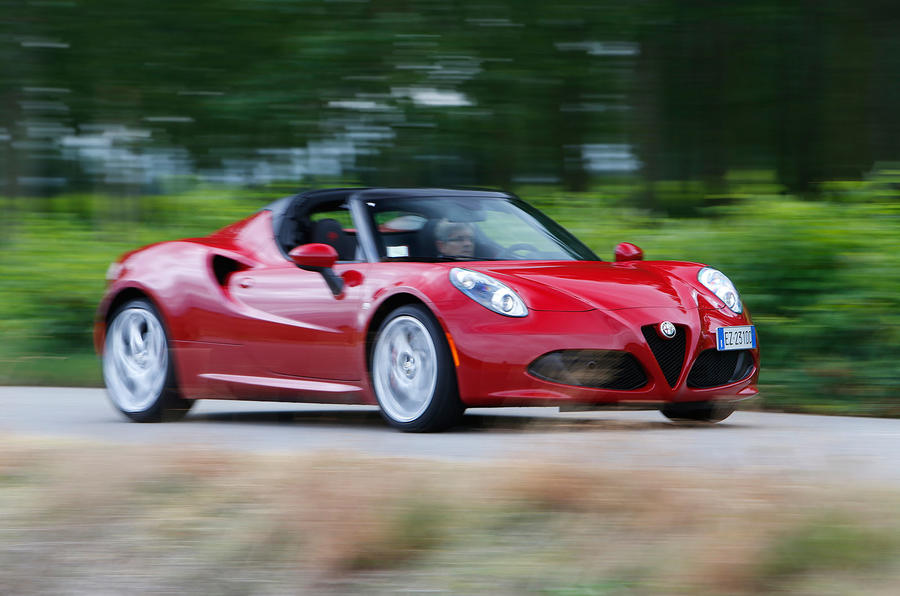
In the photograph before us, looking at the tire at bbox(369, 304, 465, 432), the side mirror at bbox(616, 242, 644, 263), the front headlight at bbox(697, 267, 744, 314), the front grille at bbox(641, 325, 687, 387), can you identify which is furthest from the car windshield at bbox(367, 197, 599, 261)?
the front grille at bbox(641, 325, 687, 387)

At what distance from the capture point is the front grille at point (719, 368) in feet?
21.9

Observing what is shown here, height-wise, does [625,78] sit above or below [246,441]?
above

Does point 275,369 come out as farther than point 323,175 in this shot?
No

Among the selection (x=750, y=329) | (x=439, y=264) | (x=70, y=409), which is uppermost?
(x=439, y=264)

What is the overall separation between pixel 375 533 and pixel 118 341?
4.92 m

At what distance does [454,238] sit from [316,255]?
2.46ft

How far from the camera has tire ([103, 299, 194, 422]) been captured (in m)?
8.05

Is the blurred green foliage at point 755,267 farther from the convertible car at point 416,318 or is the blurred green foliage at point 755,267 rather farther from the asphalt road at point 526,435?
the convertible car at point 416,318

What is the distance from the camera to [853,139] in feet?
41.1

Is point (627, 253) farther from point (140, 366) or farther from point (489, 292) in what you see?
point (140, 366)

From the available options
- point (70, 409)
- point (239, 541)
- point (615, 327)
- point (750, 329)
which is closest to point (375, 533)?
point (239, 541)

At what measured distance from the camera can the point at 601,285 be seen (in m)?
6.59

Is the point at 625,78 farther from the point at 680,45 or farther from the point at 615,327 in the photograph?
the point at 615,327

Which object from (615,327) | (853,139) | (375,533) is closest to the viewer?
(375,533)
